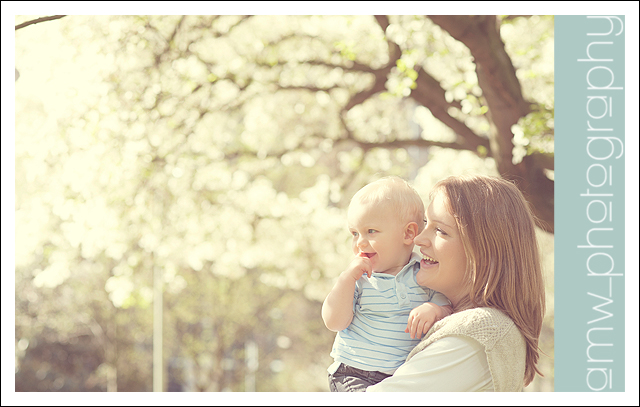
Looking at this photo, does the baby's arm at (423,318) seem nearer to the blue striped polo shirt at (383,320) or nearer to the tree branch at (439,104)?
the blue striped polo shirt at (383,320)

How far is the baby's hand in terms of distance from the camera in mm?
2141

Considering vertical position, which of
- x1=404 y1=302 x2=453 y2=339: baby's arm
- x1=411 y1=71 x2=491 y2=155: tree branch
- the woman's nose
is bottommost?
x1=404 y1=302 x2=453 y2=339: baby's arm

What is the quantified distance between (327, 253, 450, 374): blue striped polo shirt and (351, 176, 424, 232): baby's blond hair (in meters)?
0.17

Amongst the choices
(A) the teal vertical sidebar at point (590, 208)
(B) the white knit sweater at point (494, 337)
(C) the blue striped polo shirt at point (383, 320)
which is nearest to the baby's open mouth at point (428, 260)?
(C) the blue striped polo shirt at point (383, 320)

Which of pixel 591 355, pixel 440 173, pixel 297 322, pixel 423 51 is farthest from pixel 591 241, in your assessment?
pixel 297 322

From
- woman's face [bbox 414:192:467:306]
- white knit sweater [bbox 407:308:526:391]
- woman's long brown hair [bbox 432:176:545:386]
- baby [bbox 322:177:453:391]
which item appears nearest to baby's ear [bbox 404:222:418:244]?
baby [bbox 322:177:453:391]

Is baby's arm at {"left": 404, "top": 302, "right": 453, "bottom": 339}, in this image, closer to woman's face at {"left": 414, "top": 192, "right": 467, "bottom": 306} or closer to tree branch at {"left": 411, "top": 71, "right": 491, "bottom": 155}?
woman's face at {"left": 414, "top": 192, "right": 467, "bottom": 306}

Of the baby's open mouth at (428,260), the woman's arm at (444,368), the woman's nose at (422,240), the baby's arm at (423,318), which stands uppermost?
the woman's nose at (422,240)

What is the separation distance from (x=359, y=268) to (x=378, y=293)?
0.14 meters

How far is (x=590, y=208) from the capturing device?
159 inches

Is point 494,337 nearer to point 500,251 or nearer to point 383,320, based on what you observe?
point 500,251

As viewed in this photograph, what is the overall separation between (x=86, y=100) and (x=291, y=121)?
3.80 metres

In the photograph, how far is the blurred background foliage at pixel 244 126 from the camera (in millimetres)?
5501

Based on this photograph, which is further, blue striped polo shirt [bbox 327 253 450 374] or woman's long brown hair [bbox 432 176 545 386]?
blue striped polo shirt [bbox 327 253 450 374]
